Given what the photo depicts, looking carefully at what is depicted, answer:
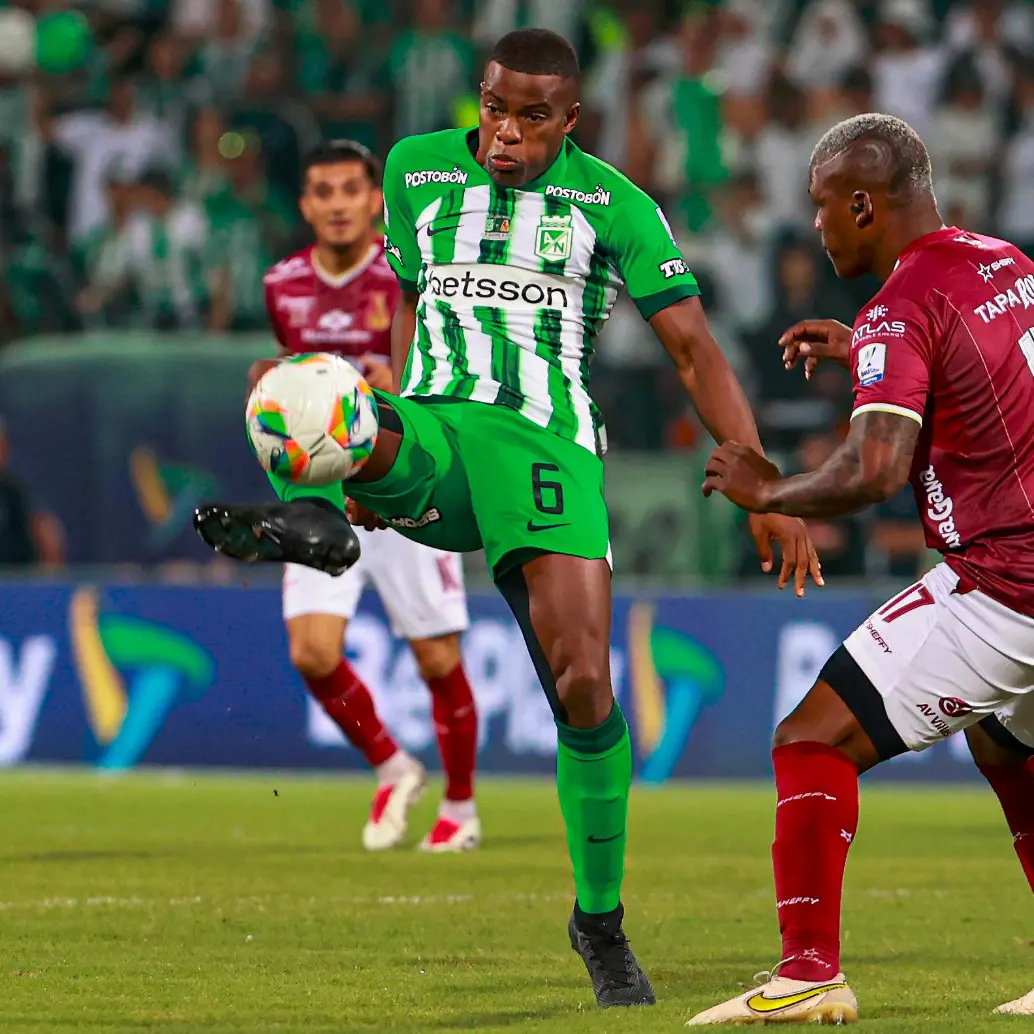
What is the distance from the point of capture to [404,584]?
1004 centimetres

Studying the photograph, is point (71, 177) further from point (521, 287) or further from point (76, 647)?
point (521, 287)

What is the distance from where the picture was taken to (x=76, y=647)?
13.9 meters

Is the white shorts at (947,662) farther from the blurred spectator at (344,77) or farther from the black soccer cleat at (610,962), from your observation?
the blurred spectator at (344,77)

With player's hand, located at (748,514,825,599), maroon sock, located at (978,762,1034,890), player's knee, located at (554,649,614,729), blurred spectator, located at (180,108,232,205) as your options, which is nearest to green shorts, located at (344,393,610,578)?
player's knee, located at (554,649,614,729)

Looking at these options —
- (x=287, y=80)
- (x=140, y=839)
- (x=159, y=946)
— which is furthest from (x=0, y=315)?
(x=159, y=946)

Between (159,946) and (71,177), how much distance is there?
12965 mm

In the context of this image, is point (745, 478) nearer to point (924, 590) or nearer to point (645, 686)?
point (924, 590)

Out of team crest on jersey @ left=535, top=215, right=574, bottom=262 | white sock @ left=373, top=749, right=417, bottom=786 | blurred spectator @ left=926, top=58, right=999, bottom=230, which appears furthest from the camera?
blurred spectator @ left=926, top=58, right=999, bottom=230

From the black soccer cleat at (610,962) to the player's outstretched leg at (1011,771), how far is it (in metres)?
0.93

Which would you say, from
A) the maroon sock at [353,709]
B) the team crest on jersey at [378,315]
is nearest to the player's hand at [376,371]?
the team crest on jersey at [378,315]

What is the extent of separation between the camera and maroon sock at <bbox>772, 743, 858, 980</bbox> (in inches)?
199

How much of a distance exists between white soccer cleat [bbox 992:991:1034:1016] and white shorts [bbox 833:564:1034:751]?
0.75m

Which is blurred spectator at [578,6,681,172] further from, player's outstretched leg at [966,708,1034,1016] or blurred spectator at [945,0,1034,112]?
player's outstretched leg at [966,708,1034,1016]

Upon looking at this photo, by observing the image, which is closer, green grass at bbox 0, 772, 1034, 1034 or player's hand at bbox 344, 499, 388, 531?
green grass at bbox 0, 772, 1034, 1034
